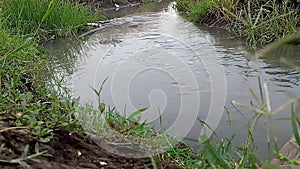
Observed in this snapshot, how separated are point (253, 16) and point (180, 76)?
1941 millimetres

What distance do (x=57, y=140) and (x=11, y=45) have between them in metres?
1.28

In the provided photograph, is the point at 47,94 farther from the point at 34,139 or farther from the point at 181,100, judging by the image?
the point at 34,139

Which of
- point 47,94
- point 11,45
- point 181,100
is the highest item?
point 11,45

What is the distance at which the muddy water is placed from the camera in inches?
83.2

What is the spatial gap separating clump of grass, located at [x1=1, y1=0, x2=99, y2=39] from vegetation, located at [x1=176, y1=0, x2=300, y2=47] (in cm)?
141

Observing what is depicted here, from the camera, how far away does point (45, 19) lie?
4312 millimetres

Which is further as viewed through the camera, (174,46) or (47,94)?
(174,46)

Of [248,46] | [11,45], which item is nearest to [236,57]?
[248,46]

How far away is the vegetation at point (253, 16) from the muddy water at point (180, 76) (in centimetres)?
20

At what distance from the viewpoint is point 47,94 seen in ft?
6.75

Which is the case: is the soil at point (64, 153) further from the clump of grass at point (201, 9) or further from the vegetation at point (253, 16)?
the clump of grass at point (201, 9)

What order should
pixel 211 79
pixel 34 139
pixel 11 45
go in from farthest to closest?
1. pixel 211 79
2. pixel 11 45
3. pixel 34 139

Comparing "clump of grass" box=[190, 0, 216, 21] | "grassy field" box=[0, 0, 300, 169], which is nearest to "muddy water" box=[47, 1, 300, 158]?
"grassy field" box=[0, 0, 300, 169]

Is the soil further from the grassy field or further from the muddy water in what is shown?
the muddy water
